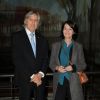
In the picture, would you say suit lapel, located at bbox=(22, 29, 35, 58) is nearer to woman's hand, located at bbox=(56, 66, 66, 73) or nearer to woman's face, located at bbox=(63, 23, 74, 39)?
woman's hand, located at bbox=(56, 66, 66, 73)

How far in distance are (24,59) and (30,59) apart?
0.09 m

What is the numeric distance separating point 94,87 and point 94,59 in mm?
793

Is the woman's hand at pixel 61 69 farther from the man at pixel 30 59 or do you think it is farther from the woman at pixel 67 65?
the man at pixel 30 59

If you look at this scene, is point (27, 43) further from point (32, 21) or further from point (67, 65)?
point (67, 65)

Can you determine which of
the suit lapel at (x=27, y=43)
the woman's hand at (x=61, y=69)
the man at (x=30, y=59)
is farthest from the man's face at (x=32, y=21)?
the woman's hand at (x=61, y=69)

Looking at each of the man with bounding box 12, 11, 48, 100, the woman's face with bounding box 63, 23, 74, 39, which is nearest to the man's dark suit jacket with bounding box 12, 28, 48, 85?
the man with bounding box 12, 11, 48, 100

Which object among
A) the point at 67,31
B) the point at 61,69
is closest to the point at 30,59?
the point at 61,69

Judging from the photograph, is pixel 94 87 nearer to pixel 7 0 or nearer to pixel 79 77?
pixel 7 0

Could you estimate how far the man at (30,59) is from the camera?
6.27m

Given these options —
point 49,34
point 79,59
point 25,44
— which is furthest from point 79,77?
point 49,34

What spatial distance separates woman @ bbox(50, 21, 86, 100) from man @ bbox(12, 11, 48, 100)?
0.27m

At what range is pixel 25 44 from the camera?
20.7 ft

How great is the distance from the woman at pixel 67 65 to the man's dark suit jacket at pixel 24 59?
33 cm

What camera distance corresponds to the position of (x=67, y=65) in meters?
6.60
